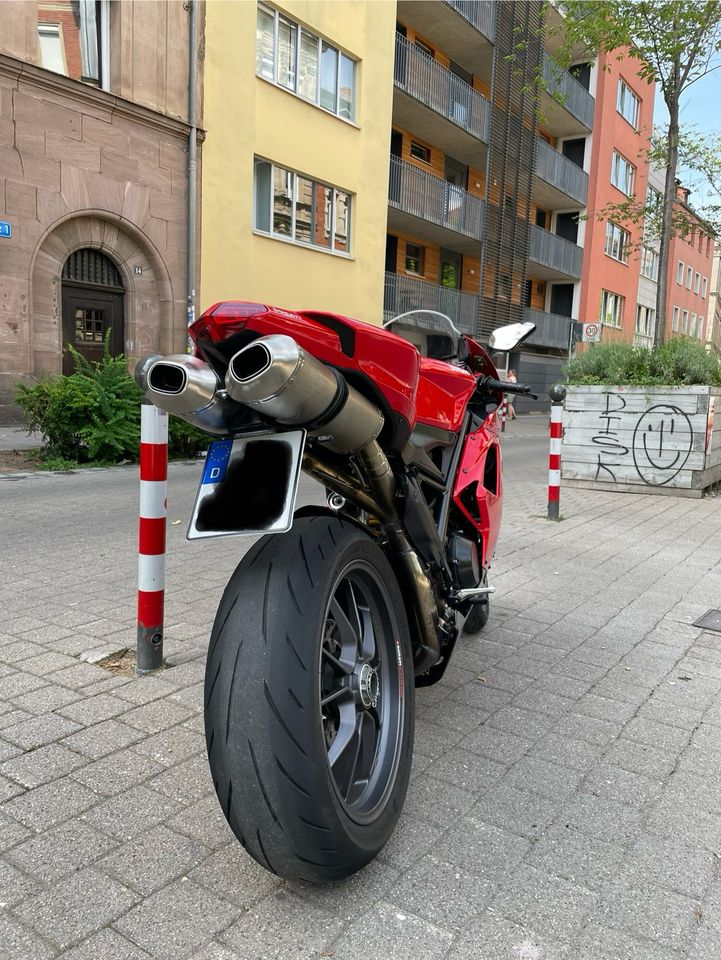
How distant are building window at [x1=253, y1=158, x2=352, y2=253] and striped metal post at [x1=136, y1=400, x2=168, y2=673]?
1556 cm

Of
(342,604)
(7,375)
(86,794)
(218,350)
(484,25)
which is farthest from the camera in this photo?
(484,25)

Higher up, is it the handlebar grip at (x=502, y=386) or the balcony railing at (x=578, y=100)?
the balcony railing at (x=578, y=100)

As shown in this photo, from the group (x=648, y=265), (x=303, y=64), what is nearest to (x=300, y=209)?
(x=303, y=64)

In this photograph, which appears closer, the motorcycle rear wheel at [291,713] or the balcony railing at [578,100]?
the motorcycle rear wheel at [291,713]

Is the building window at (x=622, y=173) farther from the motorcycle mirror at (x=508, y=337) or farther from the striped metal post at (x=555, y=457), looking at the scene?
the motorcycle mirror at (x=508, y=337)

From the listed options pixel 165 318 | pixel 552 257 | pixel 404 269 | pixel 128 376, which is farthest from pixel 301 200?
pixel 552 257

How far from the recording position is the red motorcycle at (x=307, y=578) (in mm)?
1688

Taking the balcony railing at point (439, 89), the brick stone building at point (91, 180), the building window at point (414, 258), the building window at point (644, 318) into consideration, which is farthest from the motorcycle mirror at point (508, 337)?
the building window at point (644, 318)

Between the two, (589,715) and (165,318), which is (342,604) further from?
(165,318)

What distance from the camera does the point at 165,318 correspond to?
634 inches

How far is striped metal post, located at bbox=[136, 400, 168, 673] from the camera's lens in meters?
3.14

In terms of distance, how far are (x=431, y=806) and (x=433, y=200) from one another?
2410cm

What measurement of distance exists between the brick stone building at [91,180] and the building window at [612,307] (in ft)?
84.3

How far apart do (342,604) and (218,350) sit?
2.49ft
